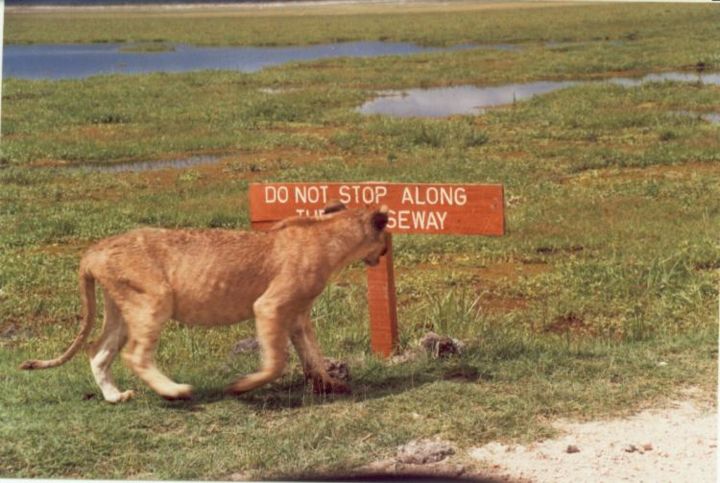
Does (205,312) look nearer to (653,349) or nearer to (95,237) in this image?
(653,349)

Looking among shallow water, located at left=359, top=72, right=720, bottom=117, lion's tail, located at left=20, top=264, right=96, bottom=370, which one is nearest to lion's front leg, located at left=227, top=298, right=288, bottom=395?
lion's tail, located at left=20, top=264, right=96, bottom=370

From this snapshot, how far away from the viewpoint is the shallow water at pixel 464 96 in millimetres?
20156

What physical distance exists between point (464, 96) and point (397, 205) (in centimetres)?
1605

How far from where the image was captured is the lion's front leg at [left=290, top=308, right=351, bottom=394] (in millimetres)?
5594

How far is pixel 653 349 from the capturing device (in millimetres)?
6492

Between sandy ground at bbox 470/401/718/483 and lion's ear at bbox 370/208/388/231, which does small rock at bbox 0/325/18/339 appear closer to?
lion's ear at bbox 370/208/388/231

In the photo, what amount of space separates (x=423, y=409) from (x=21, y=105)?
1713 cm

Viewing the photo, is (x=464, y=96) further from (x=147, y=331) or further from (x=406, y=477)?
(x=406, y=477)

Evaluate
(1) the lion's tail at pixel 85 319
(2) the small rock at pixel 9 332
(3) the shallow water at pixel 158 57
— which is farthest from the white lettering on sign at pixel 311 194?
(3) the shallow water at pixel 158 57

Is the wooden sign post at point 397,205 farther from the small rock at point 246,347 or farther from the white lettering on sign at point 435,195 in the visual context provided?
the small rock at point 246,347

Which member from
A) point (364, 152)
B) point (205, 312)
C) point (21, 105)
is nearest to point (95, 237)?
point (364, 152)

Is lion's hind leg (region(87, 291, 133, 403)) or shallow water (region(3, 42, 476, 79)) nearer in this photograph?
lion's hind leg (region(87, 291, 133, 403))

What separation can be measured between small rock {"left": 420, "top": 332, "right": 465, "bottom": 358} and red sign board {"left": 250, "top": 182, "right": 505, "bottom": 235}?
0.63m

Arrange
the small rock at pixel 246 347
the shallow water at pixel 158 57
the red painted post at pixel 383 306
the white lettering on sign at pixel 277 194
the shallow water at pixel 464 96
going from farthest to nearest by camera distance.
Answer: the shallow water at pixel 158 57 → the shallow water at pixel 464 96 → the small rock at pixel 246 347 → the red painted post at pixel 383 306 → the white lettering on sign at pixel 277 194
